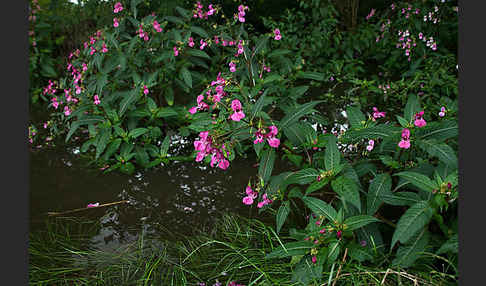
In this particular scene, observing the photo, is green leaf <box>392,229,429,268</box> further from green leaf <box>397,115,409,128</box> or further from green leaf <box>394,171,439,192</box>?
green leaf <box>397,115,409,128</box>

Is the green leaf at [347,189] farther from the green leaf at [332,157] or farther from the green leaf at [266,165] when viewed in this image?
the green leaf at [266,165]

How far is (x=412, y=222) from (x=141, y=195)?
1547 mm

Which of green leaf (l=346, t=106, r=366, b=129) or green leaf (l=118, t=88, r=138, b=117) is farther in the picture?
green leaf (l=118, t=88, r=138, b=117)

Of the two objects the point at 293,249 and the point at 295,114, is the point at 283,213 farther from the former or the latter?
the point at 295,114

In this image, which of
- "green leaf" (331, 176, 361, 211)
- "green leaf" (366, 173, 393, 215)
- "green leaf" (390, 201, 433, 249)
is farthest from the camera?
"green leaf" (366, 173, 393, 215)

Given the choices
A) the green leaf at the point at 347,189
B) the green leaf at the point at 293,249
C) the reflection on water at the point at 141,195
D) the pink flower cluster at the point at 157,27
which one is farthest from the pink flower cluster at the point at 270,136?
the pink flower cluster at the point at 157,27

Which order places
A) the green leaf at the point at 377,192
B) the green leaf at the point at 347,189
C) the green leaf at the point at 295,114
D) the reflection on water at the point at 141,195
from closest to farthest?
the green leaf at the point at 347,189 → the green leaf at the point at 377,192 → the green leaf at the point at 295,114 → the reflection on water at the point at 141,195

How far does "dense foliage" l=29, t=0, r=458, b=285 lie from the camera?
1.56 metres

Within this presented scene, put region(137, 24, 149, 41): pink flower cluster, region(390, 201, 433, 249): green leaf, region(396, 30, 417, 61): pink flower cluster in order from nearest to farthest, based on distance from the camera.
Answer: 1. region(390, 201, 433, 249): green leaf
2. region(137, 24, 149, 41): pink flower cluster
3. region(396, 30, 417, 61): pink flower cluster

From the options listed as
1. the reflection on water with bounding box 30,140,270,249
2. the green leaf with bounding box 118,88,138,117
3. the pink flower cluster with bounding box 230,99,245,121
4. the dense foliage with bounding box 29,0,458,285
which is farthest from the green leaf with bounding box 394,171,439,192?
the green leaf with bounding box 118,88,138,117

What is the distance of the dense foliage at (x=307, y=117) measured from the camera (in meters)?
1.56

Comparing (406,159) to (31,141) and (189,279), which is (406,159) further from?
(31,141)

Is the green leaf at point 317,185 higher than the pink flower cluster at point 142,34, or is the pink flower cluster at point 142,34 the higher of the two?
the pink flower cluster at point 142,34

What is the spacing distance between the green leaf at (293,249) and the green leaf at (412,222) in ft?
1.05
